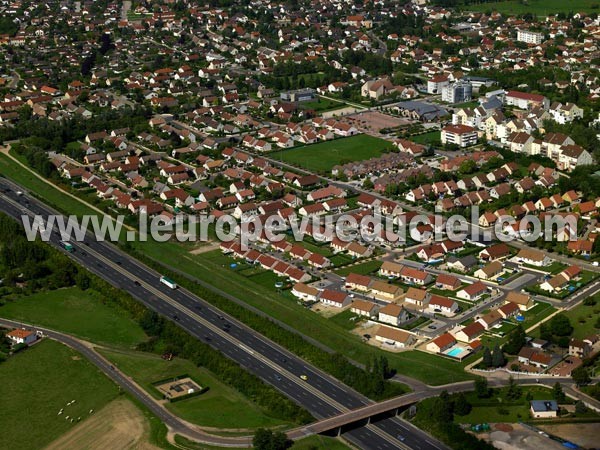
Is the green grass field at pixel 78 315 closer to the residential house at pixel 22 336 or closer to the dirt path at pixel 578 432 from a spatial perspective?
the residential house at pixel 22 336

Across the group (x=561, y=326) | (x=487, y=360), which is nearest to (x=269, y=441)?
(x=487, y=360)

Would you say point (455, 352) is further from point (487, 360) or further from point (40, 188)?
point (40, 188)

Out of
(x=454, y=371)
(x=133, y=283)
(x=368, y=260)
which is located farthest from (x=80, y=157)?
(x=454, y=371)

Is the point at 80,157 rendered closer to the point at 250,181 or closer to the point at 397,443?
the point at 250,181

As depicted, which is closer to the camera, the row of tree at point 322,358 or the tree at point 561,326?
the row of tree at point 322,358

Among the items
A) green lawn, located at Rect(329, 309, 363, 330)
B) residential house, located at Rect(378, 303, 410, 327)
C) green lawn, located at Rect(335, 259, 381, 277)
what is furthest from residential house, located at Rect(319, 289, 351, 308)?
green lawn, located at Rect(335, 259, 381, 277)

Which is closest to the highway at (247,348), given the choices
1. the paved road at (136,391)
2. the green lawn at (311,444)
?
the green lawn at (311,444)

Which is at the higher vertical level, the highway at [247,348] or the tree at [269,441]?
the tree at [269,441]
